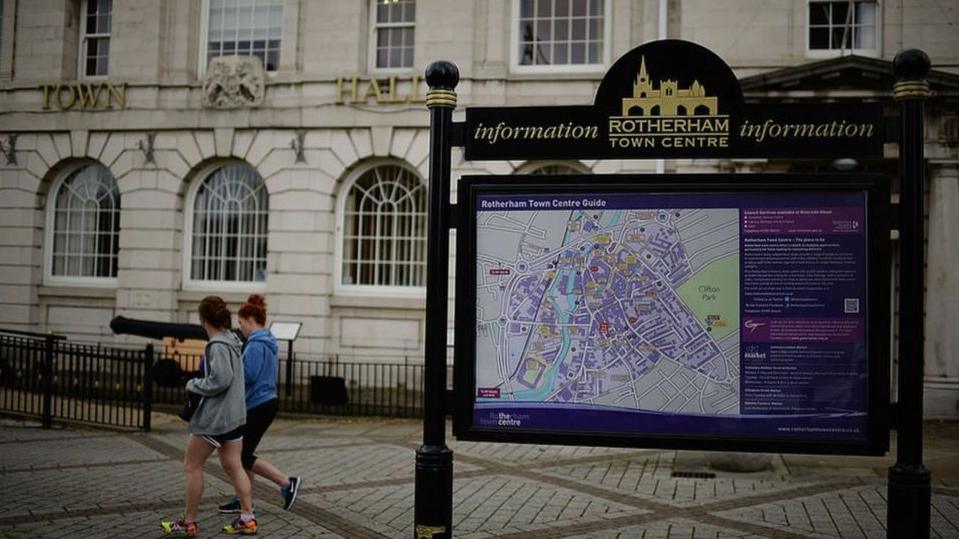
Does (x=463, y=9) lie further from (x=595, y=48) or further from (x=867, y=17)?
(x=867, y=17)

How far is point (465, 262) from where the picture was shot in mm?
5969

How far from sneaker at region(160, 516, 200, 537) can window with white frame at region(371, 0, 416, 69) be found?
13.2m

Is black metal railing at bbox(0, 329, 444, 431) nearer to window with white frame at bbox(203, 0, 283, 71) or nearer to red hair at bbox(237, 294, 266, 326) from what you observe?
red hair at bbox(237, 294, 266, 326)

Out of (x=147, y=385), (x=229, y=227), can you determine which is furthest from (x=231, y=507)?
(x=229, y=227)

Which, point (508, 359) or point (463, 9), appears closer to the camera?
point (508, 359)

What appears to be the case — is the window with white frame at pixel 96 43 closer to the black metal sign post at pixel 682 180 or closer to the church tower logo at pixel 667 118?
the black metal sign post at pixel 682 180

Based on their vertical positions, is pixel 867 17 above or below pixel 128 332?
above

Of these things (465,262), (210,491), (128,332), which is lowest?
(210,491)

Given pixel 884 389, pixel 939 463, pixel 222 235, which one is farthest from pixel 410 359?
pixel 884 389

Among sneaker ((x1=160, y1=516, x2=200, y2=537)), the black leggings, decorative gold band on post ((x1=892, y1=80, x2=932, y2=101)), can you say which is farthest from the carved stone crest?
decorative gold band on post ((x1=892, y1=80, x2=932, y2=101))

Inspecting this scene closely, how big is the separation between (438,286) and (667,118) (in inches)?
76.2

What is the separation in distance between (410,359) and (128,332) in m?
5.96

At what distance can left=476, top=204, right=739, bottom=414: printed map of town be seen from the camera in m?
5.70

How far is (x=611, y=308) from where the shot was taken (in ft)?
19.2
